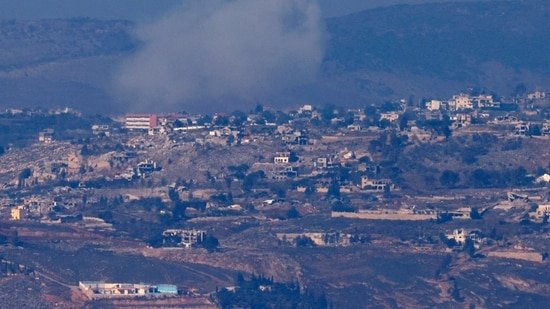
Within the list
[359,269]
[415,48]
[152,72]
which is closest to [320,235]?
[359,269]

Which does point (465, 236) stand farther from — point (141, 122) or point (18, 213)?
point (141, 122)

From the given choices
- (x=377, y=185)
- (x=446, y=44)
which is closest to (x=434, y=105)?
(x=377, y=185)

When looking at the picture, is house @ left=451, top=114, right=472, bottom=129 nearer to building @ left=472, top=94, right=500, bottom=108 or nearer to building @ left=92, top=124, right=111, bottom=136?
building @ left=472, top=94, right=500, bottom=108

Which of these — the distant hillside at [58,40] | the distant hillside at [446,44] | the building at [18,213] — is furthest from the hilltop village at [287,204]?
the distant hillside at [58,40]

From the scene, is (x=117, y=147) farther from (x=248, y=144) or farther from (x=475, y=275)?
(x=475, y=275)

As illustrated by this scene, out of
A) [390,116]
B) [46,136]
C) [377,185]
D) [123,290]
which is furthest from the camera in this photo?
[46,136]

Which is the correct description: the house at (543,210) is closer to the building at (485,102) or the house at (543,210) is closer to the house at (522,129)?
the house at (522,129)

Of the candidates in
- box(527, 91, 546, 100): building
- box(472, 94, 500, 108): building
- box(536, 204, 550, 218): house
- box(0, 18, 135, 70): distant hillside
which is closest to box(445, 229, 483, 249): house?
box(536, 204, 550, 218): house
